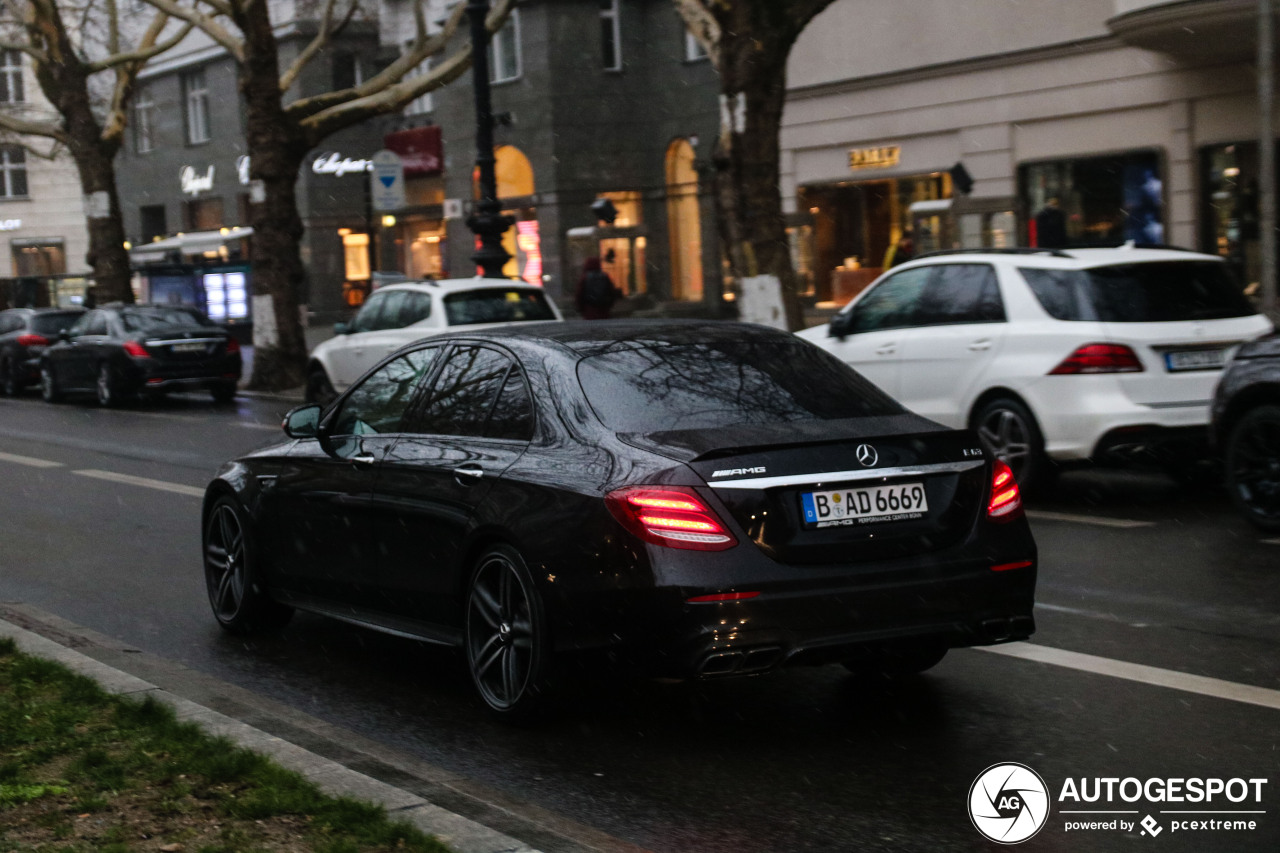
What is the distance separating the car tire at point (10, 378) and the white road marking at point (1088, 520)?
22.4m

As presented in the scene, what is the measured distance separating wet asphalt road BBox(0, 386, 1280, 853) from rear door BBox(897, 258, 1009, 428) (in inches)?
73.6

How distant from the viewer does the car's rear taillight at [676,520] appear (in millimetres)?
5480

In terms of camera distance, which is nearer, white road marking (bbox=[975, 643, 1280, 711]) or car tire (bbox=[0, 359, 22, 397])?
white road marking (bbox=[975, 643, 1280, 711])

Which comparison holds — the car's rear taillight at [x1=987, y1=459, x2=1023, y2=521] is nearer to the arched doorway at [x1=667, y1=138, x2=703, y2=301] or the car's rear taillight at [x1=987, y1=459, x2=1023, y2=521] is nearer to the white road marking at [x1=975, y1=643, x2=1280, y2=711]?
the white road marking at [x1=975, y1=643, x2=1280, y2=711]

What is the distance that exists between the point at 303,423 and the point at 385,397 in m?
0.55

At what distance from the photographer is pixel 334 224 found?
5162 cm

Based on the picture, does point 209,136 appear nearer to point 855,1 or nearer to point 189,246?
point 189,246

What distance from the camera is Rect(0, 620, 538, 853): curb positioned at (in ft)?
14.4

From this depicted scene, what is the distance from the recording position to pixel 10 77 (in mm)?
69625

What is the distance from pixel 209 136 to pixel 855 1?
108 feet

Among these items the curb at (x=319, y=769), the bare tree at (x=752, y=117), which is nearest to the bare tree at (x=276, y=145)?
the bare tree at (x=752, y=117)

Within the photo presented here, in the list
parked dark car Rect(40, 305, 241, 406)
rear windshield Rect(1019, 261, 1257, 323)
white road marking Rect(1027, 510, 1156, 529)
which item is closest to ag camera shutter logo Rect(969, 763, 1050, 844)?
white road marking Rect(1027, 510, 1156, 529)

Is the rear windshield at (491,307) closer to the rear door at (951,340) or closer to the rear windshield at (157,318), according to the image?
the rear door at (951,340)

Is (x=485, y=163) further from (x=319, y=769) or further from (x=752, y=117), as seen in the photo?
(x=319, y=769)
